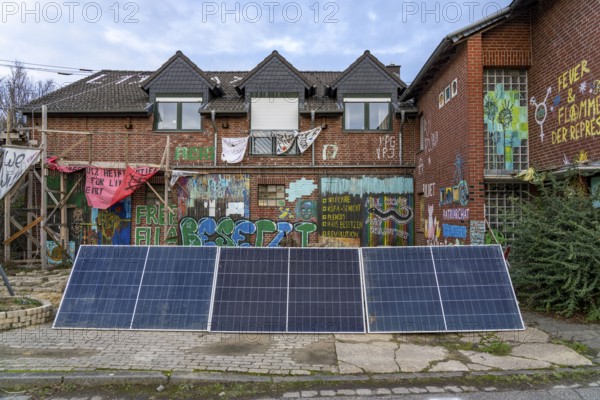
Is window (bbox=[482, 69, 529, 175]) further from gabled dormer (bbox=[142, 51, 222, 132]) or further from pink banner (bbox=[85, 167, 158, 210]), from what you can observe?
pink banner (bbox=[85, 167, 158, 210])

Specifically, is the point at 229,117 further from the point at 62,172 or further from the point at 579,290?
the point at 579,290

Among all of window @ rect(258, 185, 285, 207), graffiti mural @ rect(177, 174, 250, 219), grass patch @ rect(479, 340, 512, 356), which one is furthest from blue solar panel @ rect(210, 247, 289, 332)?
window @ rect(258, 185, 285, 207)

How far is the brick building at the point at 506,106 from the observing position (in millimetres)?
8523

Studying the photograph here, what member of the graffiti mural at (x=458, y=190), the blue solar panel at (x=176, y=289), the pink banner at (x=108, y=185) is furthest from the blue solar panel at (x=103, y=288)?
the graffiti mural at (x=458, y=190)

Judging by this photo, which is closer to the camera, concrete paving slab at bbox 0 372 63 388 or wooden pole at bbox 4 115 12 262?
concrete paving slab at bbox 0 372 63 388

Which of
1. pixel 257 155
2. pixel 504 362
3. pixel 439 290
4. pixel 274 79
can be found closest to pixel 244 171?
pixel 257 155

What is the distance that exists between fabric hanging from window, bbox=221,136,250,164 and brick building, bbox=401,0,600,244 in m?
6.49

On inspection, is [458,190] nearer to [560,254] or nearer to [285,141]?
[560,254]

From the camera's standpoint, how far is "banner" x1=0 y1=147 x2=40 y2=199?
9547 millimetres

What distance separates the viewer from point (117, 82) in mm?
16797

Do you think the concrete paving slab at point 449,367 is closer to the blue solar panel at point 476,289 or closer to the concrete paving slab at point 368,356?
the concrete paving slab at point 368,356

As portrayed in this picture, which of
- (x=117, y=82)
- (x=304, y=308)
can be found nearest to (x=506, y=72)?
(x=304, y=308)

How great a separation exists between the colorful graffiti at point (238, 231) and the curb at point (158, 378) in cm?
940

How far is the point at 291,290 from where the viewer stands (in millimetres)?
6141
